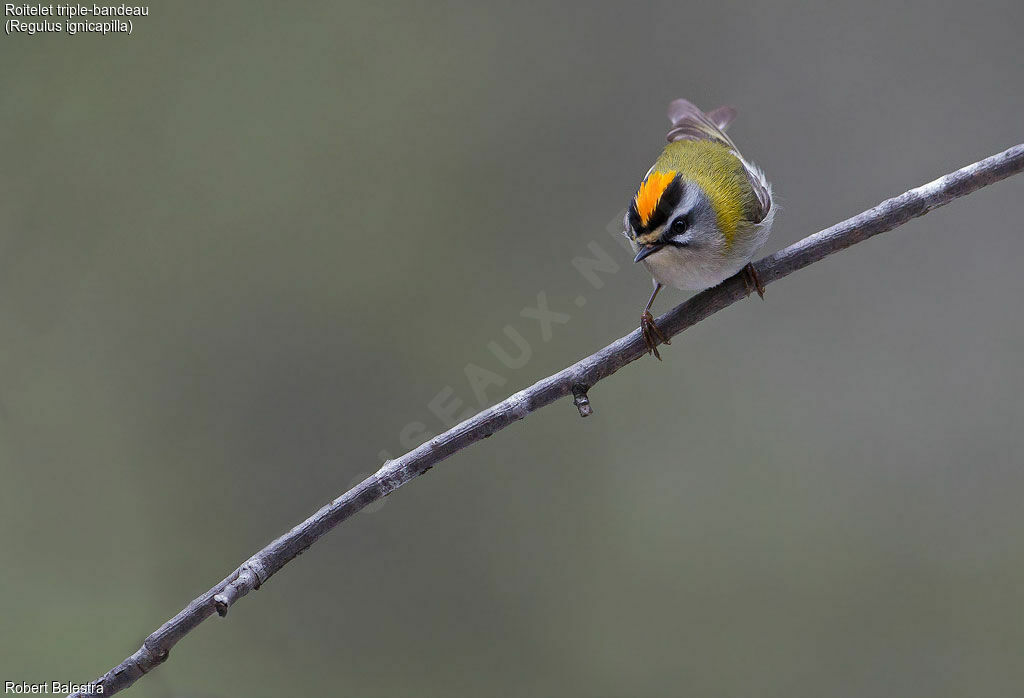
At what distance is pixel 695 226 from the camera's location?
1.26m

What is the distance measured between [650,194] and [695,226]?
8 cm

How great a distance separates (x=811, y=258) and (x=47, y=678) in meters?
1.64

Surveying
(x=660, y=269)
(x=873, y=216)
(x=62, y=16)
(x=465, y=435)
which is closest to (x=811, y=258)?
(x=873, y=216)

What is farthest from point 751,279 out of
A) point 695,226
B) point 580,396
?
point 580,396

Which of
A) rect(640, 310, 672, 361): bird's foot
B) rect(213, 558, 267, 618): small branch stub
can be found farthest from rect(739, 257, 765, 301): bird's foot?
rect(213, 558, 267, 618): small branch stub

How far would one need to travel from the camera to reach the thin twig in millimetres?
1061

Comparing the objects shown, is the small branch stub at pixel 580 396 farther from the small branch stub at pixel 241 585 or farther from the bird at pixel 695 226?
the small branch stub at pixel 241 585

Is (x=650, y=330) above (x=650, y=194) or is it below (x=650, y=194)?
below

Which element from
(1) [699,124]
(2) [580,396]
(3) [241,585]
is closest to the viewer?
(3) [241,585]

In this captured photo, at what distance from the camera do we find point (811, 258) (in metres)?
1.22

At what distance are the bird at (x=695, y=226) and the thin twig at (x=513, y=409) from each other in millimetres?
36

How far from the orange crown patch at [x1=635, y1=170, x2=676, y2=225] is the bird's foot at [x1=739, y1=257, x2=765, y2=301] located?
18 cm

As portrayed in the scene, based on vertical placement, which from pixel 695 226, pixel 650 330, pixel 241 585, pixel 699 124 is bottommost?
pixel 241 585

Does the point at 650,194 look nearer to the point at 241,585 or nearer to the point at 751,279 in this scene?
the point at 751,279
